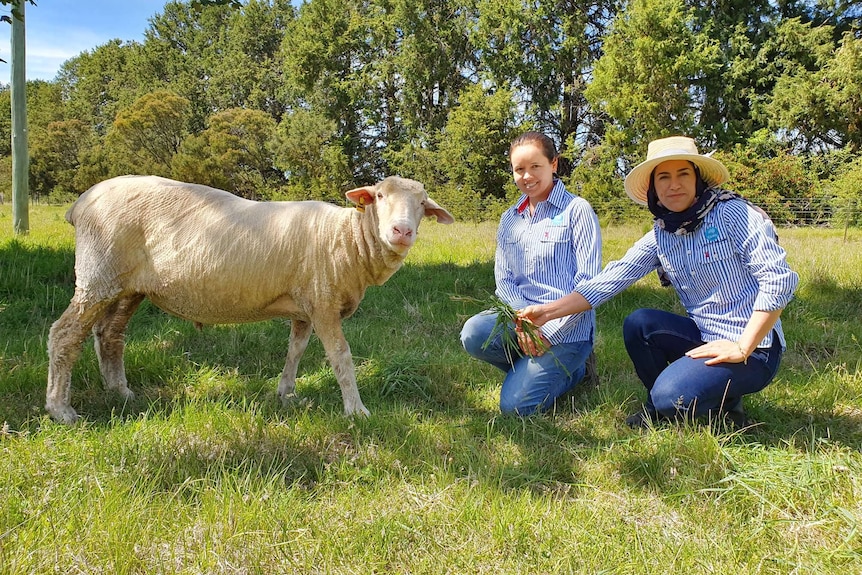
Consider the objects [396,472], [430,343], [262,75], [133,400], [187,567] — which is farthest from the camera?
[262,75]

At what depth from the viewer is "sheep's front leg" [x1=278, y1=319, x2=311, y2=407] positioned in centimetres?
365

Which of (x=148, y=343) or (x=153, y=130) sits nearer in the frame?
(x=148, y=343)

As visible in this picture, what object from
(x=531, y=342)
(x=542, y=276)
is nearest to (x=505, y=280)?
(x=542, y=276)

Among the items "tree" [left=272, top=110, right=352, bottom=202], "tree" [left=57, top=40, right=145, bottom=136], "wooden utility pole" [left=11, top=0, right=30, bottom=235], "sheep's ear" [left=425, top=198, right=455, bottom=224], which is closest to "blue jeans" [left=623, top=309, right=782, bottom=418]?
"sheep's ear" [left=425, top=198, right=455, bottom=224]

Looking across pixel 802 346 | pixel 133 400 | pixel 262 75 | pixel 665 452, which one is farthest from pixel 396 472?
pixel 262 75

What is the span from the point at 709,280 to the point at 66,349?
11.9 feet

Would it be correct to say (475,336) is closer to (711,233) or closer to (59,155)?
(711,233)

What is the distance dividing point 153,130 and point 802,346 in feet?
109

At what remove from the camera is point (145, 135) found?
1194 inches

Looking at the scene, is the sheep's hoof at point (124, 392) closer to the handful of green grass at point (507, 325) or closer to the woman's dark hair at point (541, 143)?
the handful of green grass at point (507, 325)

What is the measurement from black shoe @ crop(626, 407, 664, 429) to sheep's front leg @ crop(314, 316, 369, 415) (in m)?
1.55

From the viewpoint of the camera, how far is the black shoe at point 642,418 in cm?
309

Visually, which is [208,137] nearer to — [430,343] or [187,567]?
[430,343]

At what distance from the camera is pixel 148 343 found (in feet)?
14.4
